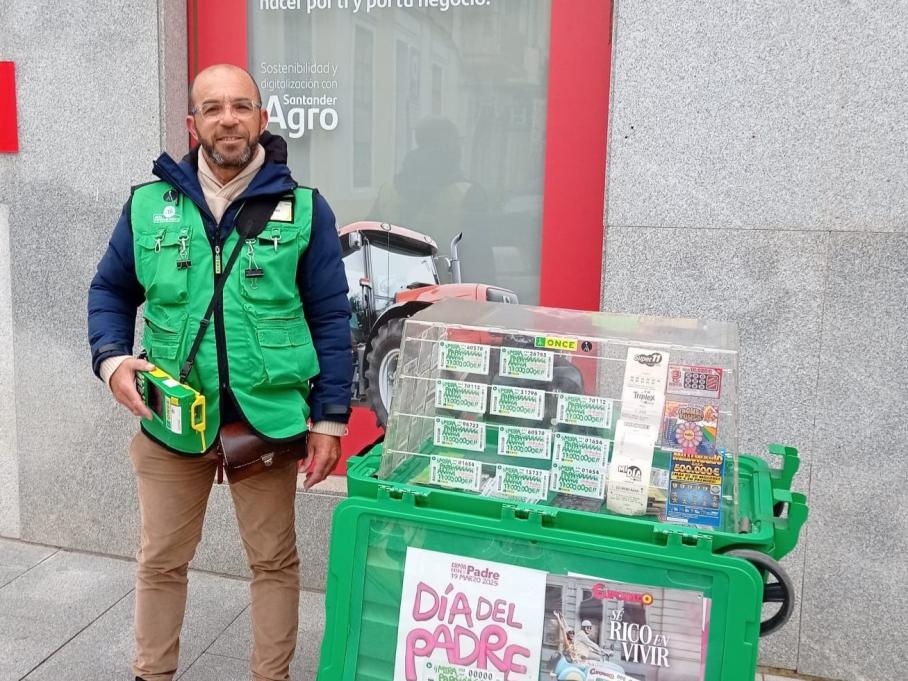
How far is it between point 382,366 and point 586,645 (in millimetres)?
2292

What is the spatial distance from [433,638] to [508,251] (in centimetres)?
218

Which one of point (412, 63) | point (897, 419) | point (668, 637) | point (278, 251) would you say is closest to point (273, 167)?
point (278, 251)

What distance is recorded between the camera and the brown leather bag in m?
2.58

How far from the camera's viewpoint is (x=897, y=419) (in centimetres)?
321

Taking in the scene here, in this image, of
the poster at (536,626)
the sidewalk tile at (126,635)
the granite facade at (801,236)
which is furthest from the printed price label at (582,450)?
the sidewalk tile at (126,635)

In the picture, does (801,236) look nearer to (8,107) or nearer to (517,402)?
(517,402)

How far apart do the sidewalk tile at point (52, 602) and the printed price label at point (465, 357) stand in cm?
229

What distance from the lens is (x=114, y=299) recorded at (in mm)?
2777

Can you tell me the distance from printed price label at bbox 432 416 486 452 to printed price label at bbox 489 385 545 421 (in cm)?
6

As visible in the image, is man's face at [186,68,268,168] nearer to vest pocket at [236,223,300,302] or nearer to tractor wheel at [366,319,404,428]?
vest pocket at [236,223,300,302]

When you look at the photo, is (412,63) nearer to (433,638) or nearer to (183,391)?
(183,391)

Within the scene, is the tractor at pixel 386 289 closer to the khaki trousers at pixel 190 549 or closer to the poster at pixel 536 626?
the khaki trousers at pixel 190 549

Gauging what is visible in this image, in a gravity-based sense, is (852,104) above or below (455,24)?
below

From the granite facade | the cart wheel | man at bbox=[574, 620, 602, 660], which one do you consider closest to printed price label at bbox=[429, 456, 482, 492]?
man at bbox=[574, 620, 602, 660]
